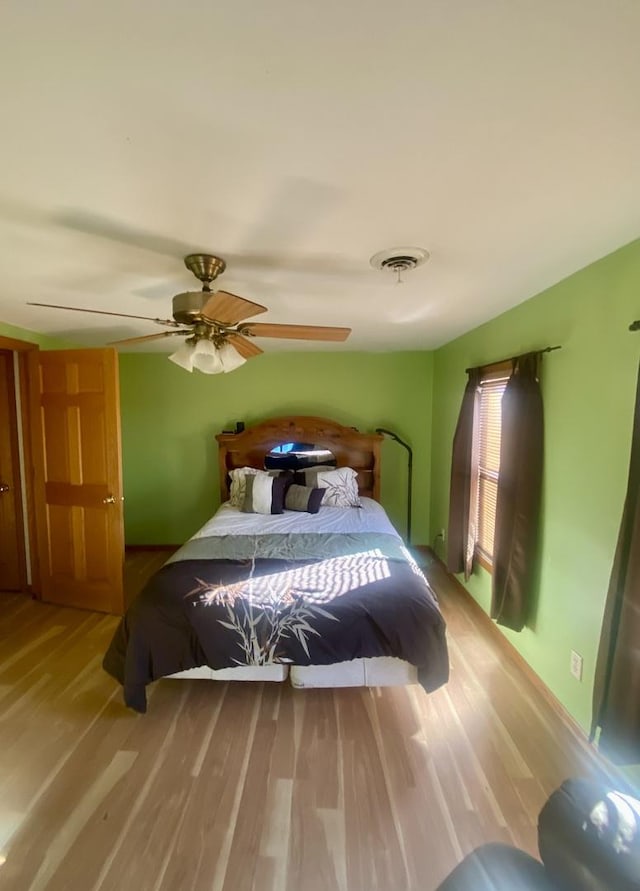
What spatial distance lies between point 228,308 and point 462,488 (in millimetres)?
2462

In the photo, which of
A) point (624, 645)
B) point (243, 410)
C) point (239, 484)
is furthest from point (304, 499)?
point (624, 645)

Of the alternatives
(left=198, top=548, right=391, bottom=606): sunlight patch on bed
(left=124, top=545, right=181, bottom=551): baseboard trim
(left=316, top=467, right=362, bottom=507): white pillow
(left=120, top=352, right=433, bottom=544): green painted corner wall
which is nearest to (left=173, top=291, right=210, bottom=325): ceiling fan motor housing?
(left=198, top=548, right=391, bottom=606): sunlight patch on bed

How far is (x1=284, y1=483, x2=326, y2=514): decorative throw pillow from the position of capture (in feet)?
11.7

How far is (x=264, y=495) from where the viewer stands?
11.7 feet

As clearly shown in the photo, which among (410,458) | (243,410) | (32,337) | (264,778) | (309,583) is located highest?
(32,337)

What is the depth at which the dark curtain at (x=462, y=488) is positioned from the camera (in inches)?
125

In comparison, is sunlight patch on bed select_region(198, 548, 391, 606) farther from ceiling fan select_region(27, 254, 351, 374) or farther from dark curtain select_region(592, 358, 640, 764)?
ceiling fan select_region(27, 254, 351, 374)

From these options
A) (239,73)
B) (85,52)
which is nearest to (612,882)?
(239,73)

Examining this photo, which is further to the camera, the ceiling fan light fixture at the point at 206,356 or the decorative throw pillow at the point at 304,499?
the decorative throw pillow at the point at 304,499

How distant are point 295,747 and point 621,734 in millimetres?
1384

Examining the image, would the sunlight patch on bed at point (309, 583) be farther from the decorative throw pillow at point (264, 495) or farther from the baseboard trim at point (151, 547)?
the baseboard trim at point (151, 547)

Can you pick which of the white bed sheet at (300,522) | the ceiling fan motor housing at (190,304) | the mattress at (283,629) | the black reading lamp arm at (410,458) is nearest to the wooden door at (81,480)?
the white bed sheet at (300,522)

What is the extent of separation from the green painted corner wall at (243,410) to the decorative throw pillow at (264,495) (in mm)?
921

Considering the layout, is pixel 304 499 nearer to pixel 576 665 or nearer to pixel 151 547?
pixel 151 547
